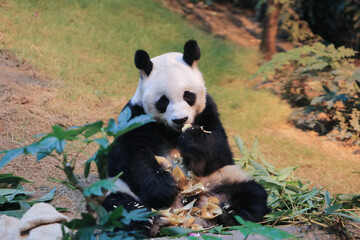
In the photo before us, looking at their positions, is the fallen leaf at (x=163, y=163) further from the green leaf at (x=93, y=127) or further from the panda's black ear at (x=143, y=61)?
the green leaf at (x=93, y=127)

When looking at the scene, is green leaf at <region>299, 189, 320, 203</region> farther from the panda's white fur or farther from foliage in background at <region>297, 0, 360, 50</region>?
foliage in background at <region>297, 0, 360, 50</region>

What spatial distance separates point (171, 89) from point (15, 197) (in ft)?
4.96

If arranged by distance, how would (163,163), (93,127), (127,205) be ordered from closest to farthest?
(93,127), (127,205), (163,163)

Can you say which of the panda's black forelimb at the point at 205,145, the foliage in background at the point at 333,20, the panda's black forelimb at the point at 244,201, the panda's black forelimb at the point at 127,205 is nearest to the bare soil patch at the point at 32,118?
the panda's black forelimb at the point at 127,205

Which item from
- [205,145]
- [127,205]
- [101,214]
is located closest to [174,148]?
[205,145]

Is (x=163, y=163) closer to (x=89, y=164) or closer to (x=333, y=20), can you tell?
(x=89, y=164)

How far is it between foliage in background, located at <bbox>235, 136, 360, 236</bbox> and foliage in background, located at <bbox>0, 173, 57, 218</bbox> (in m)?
1.77

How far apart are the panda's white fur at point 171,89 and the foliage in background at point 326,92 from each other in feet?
9.89

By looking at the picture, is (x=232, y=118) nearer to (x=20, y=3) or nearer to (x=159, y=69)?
(x=159, y=69)

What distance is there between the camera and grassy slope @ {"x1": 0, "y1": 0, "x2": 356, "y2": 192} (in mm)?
5457

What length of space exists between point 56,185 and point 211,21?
6053mm

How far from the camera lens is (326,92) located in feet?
19.1

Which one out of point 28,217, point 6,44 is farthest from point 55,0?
point 28,217

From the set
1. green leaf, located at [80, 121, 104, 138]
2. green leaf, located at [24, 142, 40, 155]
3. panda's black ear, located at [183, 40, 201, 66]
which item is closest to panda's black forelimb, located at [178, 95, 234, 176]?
panda's black ear, located at [183, 40, 201, 66]
